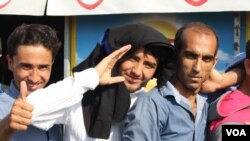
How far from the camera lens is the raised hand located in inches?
81.8

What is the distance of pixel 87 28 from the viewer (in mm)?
4875

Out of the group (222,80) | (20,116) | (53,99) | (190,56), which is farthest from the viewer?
(222,80)

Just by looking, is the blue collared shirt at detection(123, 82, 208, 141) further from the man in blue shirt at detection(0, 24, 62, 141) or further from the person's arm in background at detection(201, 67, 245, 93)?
the man in blue shirt at detection(0, 24, 62, 141)

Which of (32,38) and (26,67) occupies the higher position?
(32,38)

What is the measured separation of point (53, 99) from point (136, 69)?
15.7 inches

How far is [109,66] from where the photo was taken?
6.92 ft

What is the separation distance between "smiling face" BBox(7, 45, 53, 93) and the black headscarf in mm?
157

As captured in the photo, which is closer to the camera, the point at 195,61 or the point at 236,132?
the point at 236,132

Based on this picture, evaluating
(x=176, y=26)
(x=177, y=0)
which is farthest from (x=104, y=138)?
(x=176, y=26)

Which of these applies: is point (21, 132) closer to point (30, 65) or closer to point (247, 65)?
point (30, 65)

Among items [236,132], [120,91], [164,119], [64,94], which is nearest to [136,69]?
[120,91]

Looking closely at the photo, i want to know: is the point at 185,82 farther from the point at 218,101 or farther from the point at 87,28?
the point at 87,28

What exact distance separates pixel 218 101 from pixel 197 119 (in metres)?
0.14

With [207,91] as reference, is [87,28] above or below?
above
